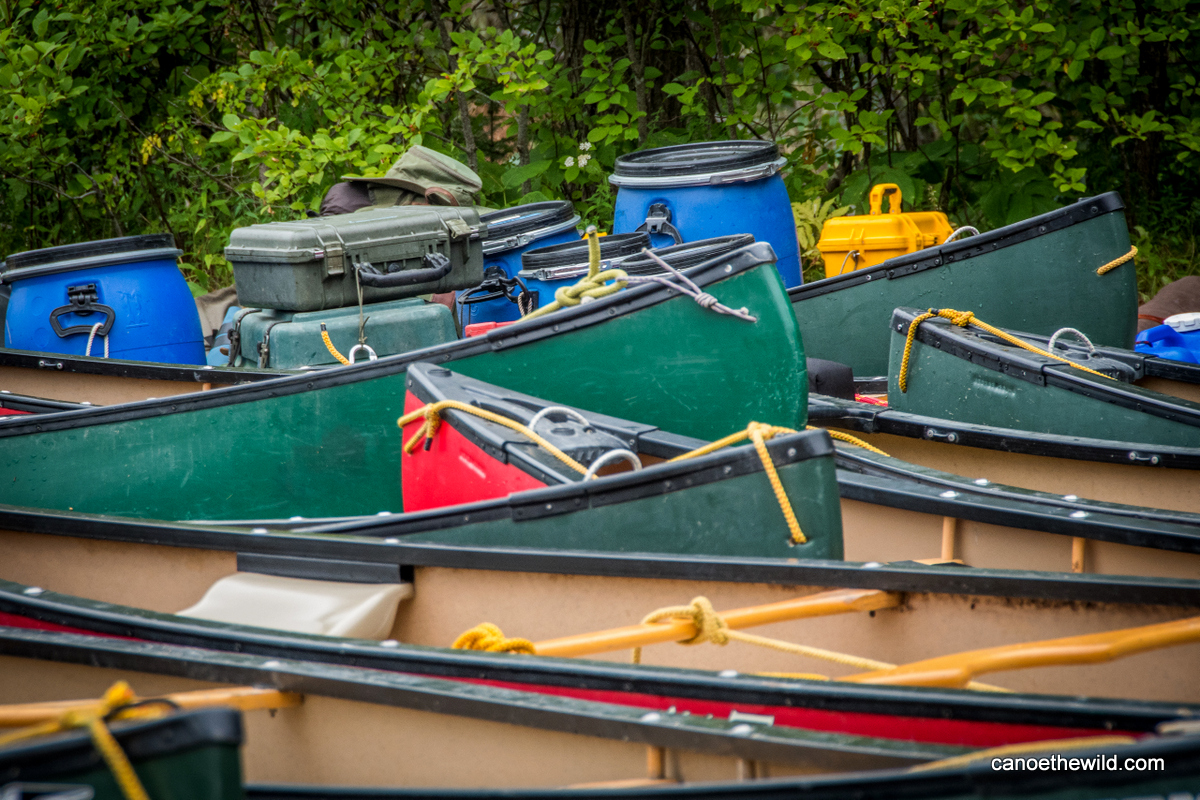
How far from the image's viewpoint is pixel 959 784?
1059mm

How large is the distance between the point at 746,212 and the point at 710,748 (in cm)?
345

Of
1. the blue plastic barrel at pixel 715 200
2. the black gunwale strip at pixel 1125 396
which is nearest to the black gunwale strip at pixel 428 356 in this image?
the black gunwale strip at pixel 1125 396

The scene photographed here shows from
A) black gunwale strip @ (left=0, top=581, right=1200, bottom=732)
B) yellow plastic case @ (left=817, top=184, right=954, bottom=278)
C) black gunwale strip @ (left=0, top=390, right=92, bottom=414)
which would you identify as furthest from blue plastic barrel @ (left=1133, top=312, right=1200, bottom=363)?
black gunwale strip @ (left=0, top=390, right=92, bottom=414)

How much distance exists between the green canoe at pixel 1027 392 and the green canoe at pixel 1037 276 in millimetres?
580

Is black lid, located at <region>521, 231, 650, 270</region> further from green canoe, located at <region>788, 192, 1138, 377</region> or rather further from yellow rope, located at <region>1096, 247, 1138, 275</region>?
yellow rope, located at <region>1096, 247, 1138, 275</region>

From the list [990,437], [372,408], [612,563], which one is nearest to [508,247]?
[372,408]

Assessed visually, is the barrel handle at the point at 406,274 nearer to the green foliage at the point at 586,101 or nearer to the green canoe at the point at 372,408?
the green canoe at the point at 372,408

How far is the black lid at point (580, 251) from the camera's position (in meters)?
3.78

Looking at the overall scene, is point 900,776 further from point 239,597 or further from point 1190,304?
point 1190,304

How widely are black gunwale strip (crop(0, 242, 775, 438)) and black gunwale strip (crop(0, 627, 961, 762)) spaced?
45.7 inches

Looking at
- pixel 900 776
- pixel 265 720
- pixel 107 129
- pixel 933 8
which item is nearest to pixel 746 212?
pixel 933 8

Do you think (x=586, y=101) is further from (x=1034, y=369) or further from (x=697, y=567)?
(x=697, y=567)

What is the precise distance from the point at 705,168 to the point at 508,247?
0.94 m

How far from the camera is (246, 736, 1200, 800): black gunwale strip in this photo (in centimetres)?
102
